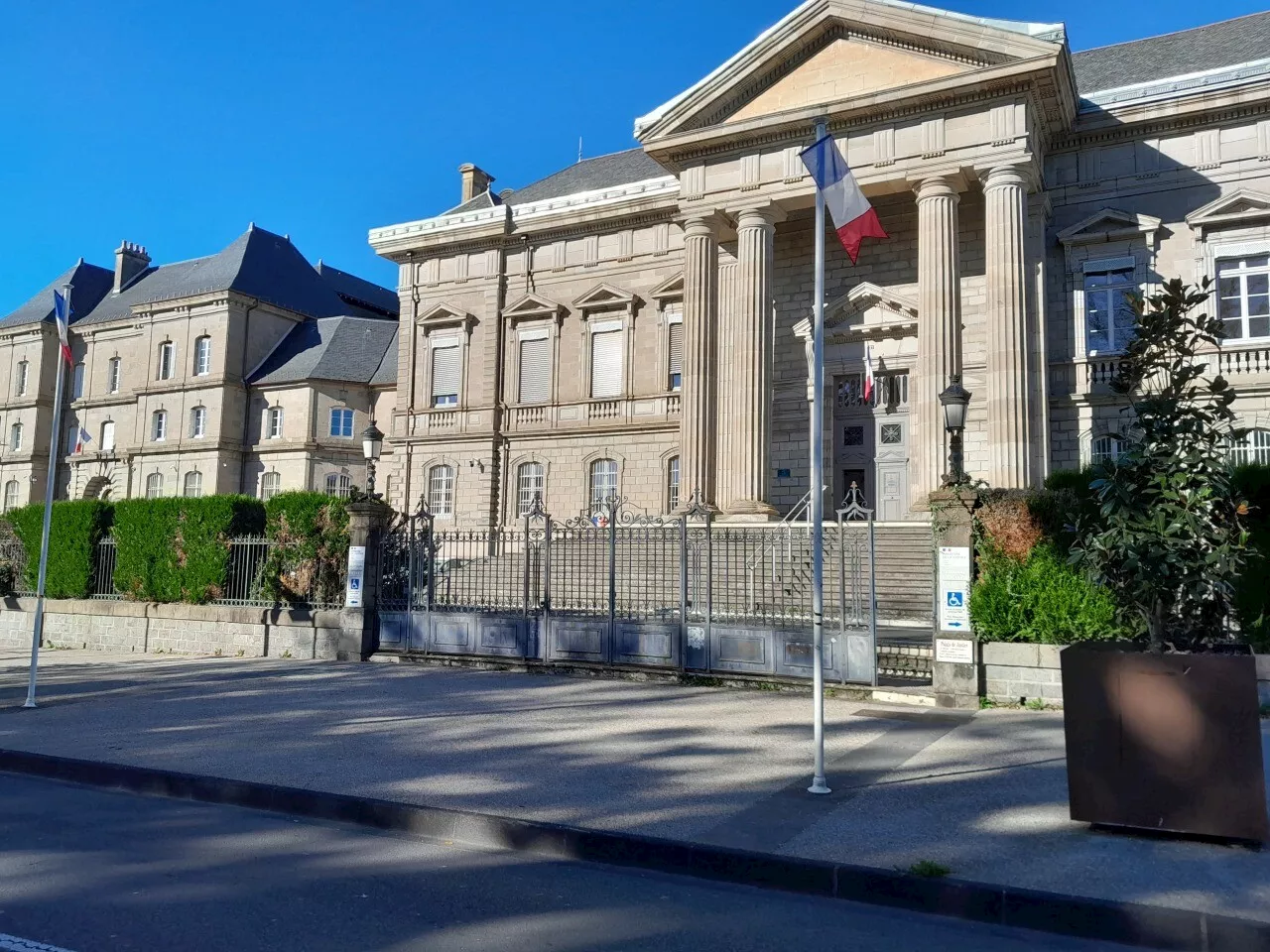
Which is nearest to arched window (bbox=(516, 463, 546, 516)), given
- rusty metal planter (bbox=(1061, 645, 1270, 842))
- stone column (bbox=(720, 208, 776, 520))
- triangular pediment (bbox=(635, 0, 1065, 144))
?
stone column (bbox=(720, 208, 776, 520))

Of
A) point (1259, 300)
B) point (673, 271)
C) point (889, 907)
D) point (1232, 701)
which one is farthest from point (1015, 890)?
point (673, 271)

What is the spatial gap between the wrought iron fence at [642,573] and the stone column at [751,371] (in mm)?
6862

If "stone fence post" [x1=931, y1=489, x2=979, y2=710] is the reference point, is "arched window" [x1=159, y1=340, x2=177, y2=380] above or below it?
above

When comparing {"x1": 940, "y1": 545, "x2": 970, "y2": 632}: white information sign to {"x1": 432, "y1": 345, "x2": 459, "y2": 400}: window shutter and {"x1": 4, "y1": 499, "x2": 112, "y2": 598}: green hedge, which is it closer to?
{"x1": 4, "y1": 499, "x2": 112, "y2": 598}: green hedge

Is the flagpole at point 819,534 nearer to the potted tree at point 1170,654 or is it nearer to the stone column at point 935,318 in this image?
the potted tree at point 1170,654

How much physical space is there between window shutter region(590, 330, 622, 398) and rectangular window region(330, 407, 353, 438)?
59.8 feet

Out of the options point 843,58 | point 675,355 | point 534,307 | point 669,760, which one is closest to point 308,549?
point 669,760

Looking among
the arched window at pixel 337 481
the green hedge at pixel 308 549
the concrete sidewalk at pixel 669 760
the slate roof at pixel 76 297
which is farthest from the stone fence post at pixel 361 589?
the slate roof at pixel 76 297

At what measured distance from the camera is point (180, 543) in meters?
17.7

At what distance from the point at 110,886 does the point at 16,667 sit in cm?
1260

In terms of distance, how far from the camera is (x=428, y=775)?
24.8 ft

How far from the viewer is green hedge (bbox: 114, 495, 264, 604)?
1731cm

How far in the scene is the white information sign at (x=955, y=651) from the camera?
10883mm

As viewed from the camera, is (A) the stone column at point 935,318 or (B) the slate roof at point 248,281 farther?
(B) the slate roof at point 248,281
